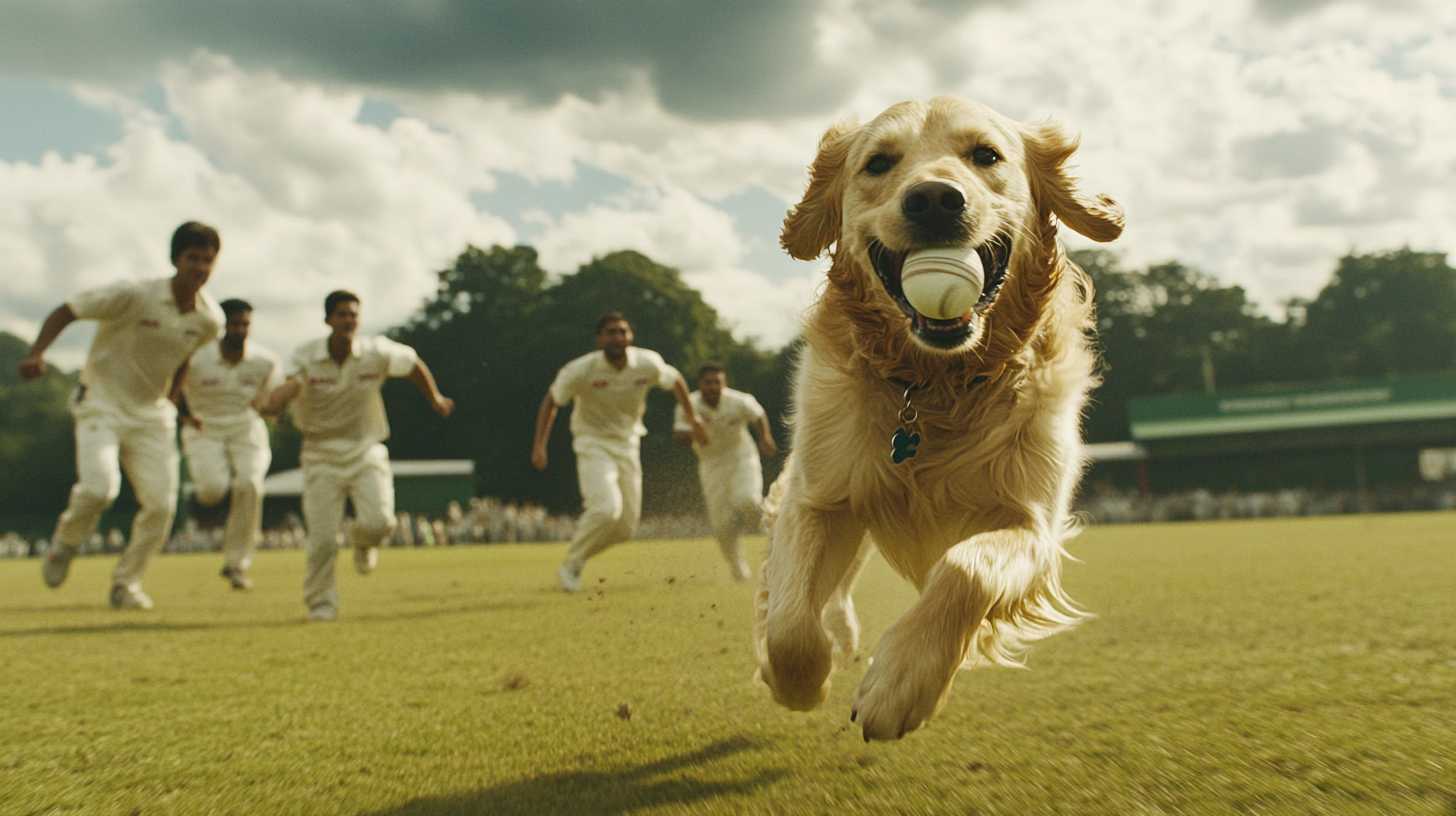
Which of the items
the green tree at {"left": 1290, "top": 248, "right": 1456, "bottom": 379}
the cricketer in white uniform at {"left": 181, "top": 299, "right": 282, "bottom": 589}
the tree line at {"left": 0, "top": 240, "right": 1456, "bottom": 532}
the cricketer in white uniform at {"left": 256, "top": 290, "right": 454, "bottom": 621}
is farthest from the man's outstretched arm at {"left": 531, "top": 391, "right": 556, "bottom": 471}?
the green tree at {"left": 1290, "top": 248, "right": 1456, "bottom": 379}

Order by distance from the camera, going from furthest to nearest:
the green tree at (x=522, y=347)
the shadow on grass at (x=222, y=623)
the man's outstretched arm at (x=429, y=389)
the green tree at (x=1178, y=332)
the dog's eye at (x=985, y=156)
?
the green tree at (x=1178, y=332), the green tree at (x=522, y=347), the man's outstretched arm at (x=429, y=389), the shadow on grass at (x=222, y=623), the dog's eye at (x=985, y=156)

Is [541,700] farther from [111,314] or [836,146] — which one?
[111,314]

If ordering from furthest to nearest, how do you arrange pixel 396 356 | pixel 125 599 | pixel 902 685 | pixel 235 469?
pixel 235 469, pixel 125 599, pixel 396 356, pixel 902 685

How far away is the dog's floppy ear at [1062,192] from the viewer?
349 cm

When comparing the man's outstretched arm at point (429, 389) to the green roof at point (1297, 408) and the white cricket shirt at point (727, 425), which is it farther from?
the green roof at point (1297, 408)

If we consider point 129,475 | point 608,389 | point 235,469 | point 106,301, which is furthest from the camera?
point 235,469

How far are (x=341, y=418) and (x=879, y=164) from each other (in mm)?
6417

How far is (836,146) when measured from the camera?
366cm

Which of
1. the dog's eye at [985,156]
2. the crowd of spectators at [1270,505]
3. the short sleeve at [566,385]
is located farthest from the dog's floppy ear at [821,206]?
the crowd of spectators at [1270,505]

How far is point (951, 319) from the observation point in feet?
9.18

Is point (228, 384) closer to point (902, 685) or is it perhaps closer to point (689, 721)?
point (689, 721)

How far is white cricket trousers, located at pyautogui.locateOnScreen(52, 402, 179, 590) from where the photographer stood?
8.09 m

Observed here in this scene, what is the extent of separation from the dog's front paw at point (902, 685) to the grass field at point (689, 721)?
289mm

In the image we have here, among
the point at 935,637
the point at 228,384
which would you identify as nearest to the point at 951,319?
the point at 935,637
